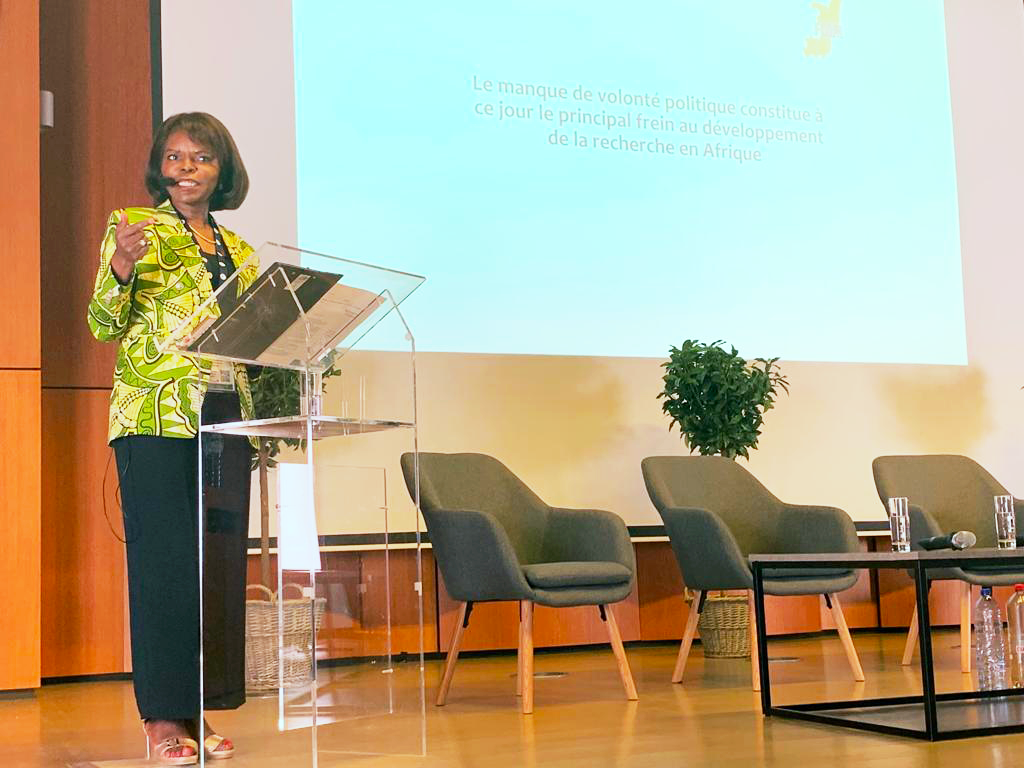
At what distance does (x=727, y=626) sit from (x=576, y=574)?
1.74 meters

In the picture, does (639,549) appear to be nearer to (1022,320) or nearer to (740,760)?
(1022,320)

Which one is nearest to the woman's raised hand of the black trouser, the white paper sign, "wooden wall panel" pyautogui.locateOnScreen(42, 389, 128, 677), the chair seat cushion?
the black trouser

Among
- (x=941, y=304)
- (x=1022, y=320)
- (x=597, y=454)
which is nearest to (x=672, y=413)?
(x=597, y=454)

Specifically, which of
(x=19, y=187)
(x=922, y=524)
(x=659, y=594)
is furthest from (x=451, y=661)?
(x=19, y=187)

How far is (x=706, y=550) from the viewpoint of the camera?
176 inches

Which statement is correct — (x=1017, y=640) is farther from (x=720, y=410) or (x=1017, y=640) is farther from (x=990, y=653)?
(x=720, y=410)

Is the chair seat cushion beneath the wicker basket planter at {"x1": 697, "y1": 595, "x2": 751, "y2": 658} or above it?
above

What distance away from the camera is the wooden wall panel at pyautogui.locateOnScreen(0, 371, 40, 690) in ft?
15.3

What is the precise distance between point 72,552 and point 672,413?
2.67 metres

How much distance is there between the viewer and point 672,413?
18.7 ft

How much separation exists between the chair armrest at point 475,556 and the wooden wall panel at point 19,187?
69.4 inches

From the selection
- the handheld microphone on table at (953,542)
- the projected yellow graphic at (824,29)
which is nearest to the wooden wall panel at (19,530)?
the handheld microphone on table at (953,542)

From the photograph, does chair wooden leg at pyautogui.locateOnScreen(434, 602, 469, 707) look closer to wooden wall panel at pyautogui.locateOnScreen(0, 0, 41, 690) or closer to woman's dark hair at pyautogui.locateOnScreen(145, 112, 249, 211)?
wooden wall panel at pyautogui.locateOnScreen(0, 0, 41, 690)

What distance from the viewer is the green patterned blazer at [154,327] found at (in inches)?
114
